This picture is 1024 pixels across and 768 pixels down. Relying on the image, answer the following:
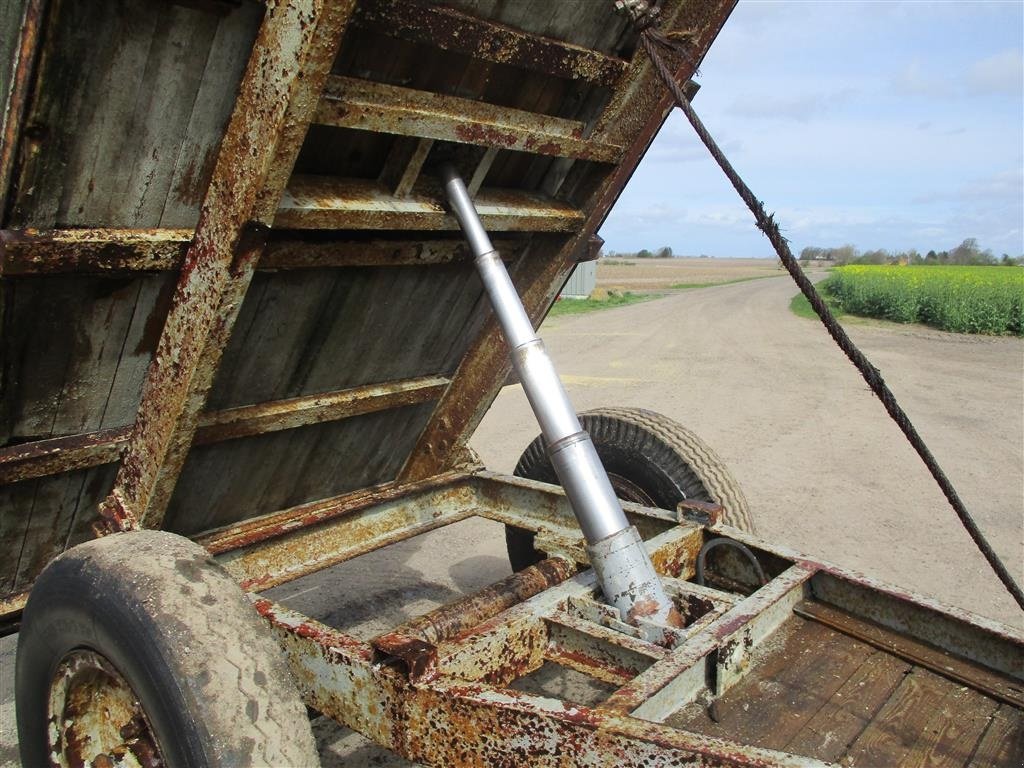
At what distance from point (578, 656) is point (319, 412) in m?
1.29

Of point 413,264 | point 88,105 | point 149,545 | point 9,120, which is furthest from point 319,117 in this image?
point 149,545

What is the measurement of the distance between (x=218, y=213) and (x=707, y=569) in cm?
204

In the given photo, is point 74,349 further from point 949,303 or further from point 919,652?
point 949,303

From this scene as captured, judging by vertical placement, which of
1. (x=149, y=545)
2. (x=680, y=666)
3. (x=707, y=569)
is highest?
(x=149, y=545)

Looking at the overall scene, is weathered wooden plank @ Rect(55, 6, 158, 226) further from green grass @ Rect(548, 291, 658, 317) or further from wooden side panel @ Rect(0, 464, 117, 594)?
green grass @ Rect(548, 291, 658, 317)

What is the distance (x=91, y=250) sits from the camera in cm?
210

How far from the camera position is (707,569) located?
10.1 feet

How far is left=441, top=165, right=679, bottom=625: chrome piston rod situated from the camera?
252 centimetres

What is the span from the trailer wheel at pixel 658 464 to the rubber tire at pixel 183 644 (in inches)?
68.3

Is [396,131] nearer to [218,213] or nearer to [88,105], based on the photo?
[218,213]

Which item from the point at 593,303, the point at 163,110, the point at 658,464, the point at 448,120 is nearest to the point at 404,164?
the point at 448,120

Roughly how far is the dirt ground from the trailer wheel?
0.97m

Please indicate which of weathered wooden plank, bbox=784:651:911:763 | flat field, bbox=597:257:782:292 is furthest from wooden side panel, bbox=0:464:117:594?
flat field, bbox=597:257:782:292

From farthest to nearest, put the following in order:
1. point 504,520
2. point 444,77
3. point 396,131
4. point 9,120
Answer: point 504,520 < point 444,77 < point 396,131 < point 9,120
